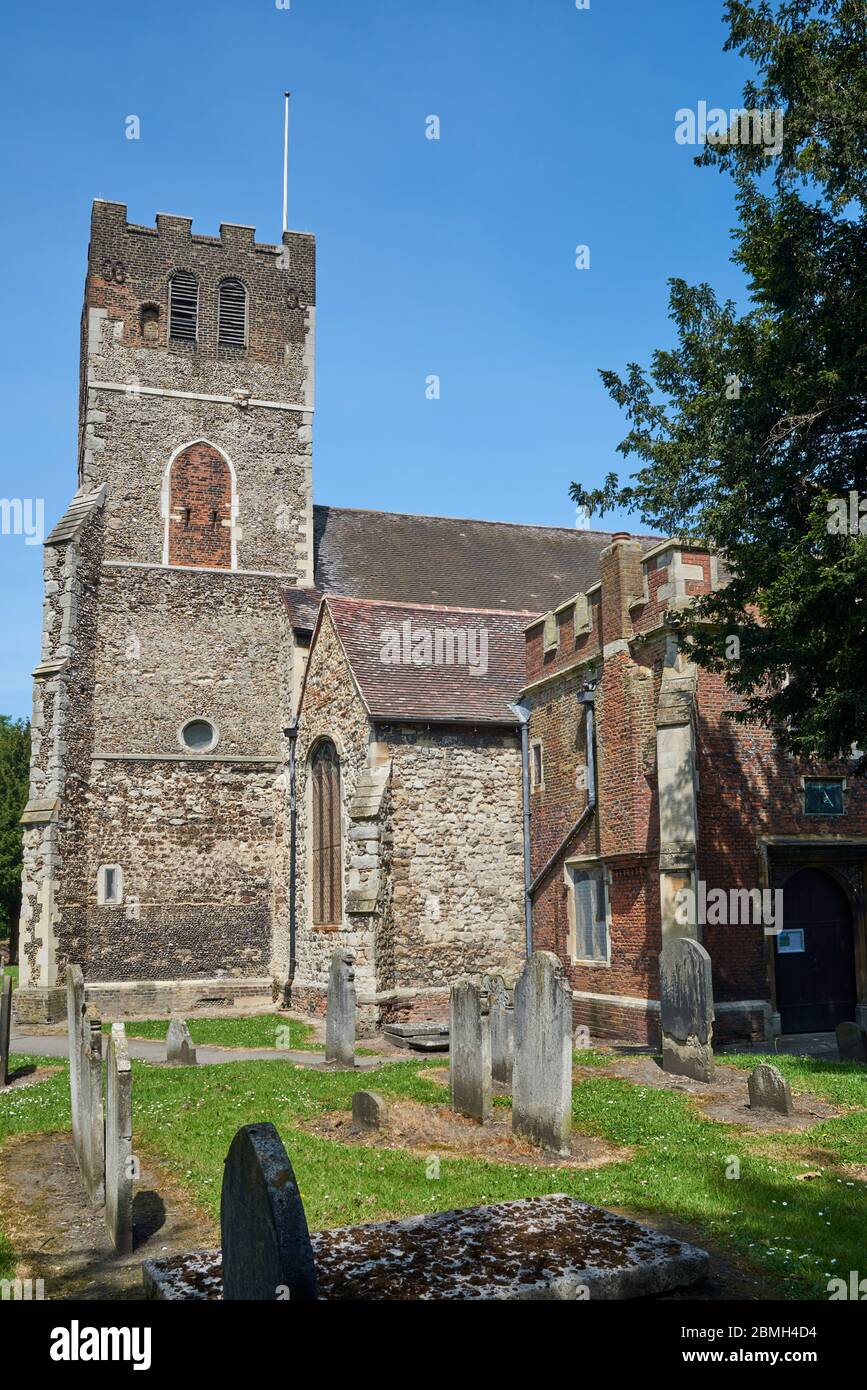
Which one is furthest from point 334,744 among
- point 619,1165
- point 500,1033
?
point 619,1165

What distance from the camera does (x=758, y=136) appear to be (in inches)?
493

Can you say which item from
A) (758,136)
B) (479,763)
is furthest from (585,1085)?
(758,136)

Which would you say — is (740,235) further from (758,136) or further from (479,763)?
(479,763)

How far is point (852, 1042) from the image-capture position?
→ 13703 millimetres

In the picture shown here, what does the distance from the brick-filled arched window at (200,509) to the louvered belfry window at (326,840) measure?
6.55m

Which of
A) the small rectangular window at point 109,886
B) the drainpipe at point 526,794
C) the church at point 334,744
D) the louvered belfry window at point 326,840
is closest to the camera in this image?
the church at point 334,744

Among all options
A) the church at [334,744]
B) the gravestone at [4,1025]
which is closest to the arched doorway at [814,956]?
the church at [334,744]

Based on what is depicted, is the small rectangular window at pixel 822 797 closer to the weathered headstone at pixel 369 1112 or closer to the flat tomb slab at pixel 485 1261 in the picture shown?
the weathered headstone at pixel 369 1112

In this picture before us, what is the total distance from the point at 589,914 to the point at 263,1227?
47.2 feet

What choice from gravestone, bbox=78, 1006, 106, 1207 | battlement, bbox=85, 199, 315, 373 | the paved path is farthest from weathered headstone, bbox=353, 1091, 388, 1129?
battlement, bbox=85, 199, 315, 373

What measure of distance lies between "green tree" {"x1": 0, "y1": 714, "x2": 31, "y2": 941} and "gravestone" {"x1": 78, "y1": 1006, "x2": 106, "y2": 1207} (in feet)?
118

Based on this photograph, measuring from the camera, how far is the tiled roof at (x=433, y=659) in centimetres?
2028
